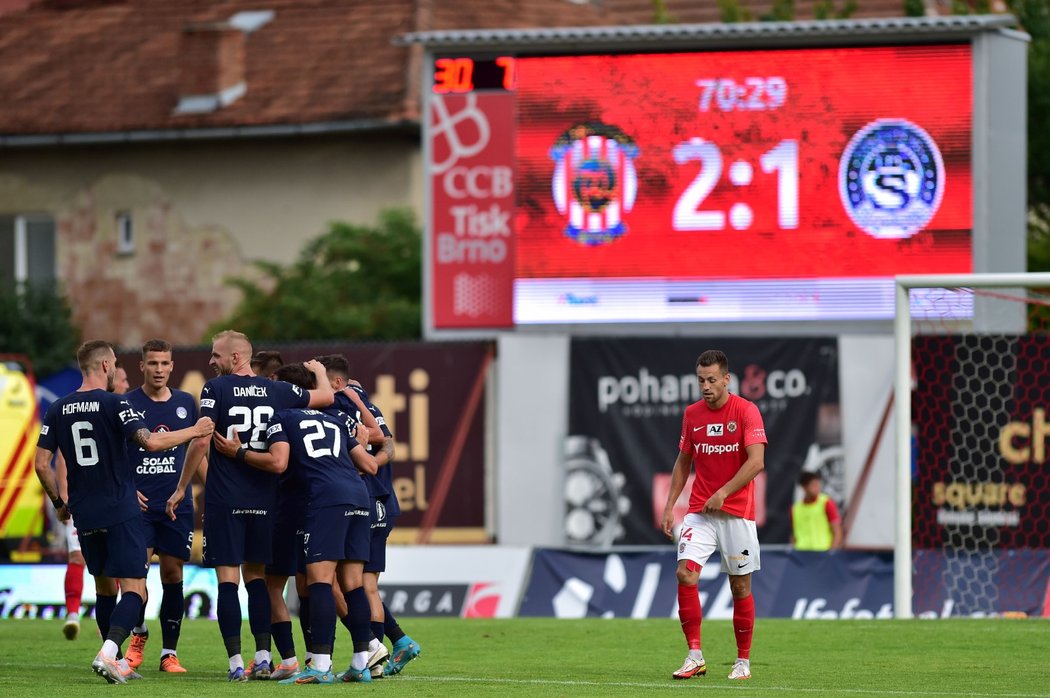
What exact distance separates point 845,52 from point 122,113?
19237 mm

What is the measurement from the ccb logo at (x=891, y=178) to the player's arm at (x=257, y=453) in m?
9.96

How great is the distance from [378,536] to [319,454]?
900 mm

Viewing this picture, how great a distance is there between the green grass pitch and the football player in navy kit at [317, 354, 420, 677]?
0.18 m

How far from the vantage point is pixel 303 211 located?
3541 cm

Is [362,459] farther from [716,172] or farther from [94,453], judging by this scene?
[716,172]

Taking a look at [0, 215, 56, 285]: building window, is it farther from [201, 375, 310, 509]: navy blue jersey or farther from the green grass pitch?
[201, 375, 310, 509]: navy blue jersey

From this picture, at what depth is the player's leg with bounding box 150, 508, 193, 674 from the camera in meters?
12.7

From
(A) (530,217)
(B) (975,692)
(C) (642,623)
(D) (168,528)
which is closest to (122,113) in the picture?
(A) (530,217)

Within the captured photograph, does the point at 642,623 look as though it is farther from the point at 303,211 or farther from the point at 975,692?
the point at 303,211

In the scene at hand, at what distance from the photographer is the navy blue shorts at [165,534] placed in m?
12.8

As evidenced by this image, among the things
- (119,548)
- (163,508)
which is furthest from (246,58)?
(119,548)

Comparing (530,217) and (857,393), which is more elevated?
(530,217)

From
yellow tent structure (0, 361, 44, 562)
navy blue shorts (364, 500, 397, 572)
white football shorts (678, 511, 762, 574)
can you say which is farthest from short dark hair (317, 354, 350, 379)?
yellow tent structure (0, 361, 44, 562)

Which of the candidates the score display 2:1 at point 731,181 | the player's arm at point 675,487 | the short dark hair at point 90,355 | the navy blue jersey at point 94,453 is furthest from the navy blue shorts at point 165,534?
the score display 2:1 at point 731,181
